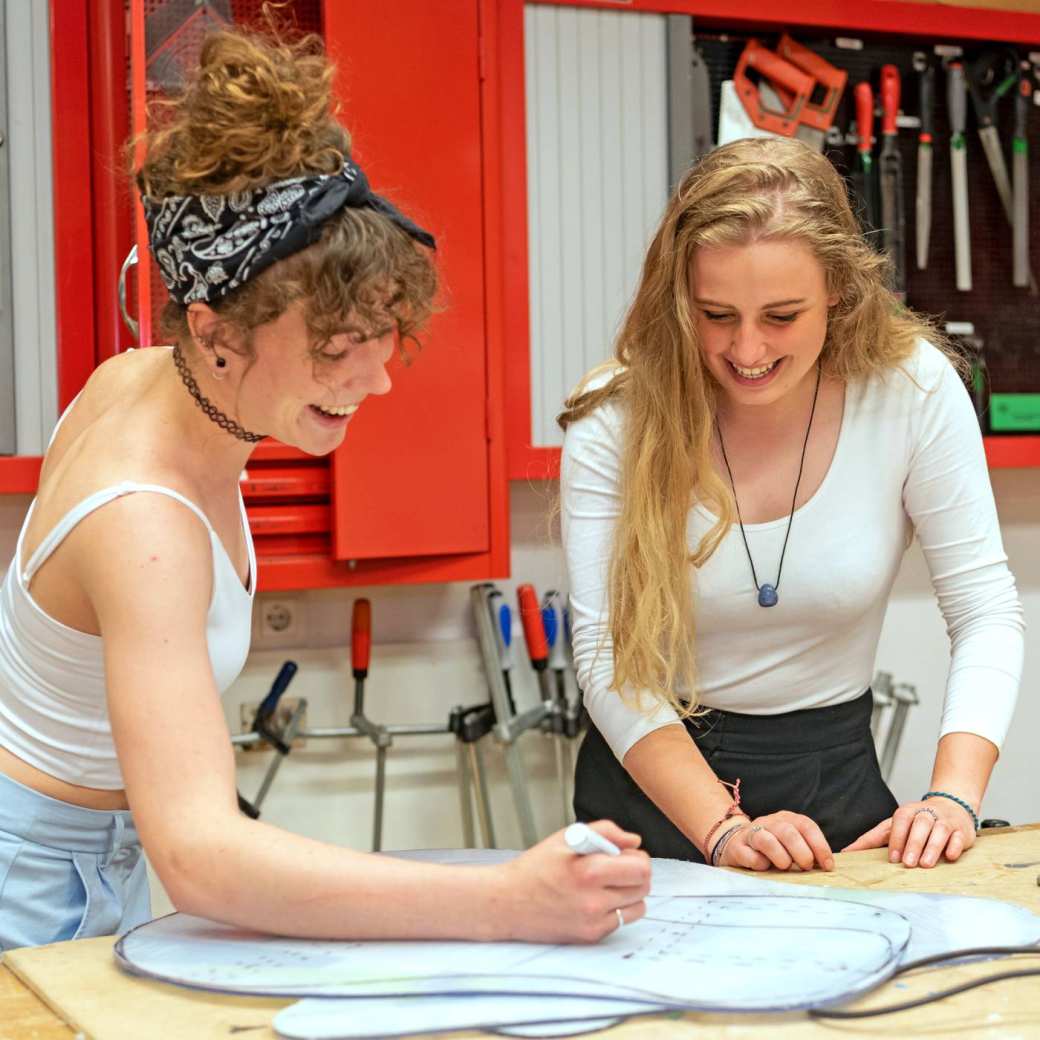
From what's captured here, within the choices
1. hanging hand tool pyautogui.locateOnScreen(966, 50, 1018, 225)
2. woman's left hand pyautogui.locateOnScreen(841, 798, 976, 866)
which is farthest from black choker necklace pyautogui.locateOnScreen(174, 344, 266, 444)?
hanging hand tool pyautogui.locateOnScreen(966, 50, 1018, 225)

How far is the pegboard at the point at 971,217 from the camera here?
8.59ft

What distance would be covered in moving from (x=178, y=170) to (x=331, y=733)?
5.00 feet

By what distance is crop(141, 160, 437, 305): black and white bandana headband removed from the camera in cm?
96

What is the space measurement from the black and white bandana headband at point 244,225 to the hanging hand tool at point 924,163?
187cm

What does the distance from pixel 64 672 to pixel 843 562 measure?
0.80 m

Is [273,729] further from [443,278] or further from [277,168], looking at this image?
[277,168]

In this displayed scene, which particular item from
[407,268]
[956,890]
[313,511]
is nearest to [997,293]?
[313,511]

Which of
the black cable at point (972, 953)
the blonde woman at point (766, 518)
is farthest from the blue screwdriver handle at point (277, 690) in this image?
the black cable at point (972, 953)

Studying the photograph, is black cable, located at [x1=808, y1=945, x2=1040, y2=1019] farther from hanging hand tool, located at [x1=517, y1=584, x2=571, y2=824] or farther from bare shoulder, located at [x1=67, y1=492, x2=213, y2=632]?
hanging hand tool, located at [x1=517, y1=584, x2=571, y2=824]

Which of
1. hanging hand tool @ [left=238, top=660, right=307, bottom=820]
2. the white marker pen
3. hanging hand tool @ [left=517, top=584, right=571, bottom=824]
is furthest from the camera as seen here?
hanging hand tool @ [left=517, top=584, right=571, bottom=824]

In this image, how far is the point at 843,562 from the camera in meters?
1.44

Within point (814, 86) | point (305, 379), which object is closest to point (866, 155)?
point (814, 86)

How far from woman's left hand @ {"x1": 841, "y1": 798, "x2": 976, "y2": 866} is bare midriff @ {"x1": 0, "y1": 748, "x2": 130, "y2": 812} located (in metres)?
0.70

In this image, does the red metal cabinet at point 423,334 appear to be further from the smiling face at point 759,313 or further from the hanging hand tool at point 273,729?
the smiling face at point 759,313
